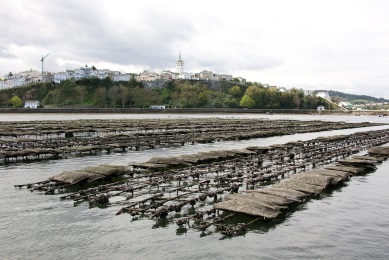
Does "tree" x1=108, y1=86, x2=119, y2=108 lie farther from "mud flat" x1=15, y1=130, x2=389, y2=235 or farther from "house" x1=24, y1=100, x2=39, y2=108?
"mud flat" x1=15, y1=130, x2=389, y2=235

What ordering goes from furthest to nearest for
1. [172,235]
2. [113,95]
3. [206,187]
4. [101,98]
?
[101,98] → [113,95] → [206,187] → [172,235]

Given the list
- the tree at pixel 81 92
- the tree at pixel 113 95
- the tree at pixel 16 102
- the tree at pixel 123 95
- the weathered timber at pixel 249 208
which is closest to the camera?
the weathered timber at pixel 249 208

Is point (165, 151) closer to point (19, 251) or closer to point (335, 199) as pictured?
point (335, 199)

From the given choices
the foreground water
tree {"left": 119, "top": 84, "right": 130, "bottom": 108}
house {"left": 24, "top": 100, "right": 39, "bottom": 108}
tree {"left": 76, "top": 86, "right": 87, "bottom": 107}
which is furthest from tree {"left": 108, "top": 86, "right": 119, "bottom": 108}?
the foreground water

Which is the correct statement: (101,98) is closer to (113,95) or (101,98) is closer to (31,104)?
(113,95)

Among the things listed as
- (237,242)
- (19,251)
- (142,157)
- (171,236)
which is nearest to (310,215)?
(237,242)

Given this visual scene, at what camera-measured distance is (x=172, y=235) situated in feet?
54.2

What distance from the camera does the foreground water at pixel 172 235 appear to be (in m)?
14.9

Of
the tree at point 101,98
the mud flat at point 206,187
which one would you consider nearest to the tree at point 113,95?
the tree at point 101,98

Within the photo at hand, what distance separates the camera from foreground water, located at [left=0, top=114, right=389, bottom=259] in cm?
1493

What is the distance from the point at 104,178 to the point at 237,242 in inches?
520

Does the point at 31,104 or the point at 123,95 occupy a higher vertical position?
the point at 123,95

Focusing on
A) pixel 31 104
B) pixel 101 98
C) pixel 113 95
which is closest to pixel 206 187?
pixel 113 95

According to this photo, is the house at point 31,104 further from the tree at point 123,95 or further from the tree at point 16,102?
the tree at point 123,95
